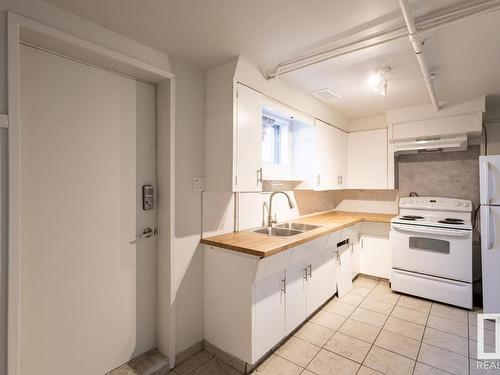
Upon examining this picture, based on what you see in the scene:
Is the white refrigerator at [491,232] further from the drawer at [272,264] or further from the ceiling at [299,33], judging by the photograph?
the drawer at [272,264]

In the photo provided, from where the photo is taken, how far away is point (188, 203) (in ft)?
6.63

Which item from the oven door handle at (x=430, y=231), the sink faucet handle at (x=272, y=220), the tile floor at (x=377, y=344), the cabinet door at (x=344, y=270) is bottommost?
the tile floor at (x=377, y=344)

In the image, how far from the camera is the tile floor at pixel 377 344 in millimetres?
1866

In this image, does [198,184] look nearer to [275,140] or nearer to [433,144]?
[275,140]

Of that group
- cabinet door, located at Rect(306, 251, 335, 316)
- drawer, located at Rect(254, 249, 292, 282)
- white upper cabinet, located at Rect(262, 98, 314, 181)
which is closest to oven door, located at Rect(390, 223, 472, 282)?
cabinet door, located at Rect(306, 251, 335, 316)

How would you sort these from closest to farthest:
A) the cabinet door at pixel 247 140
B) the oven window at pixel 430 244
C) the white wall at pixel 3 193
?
the white wall at pixel 3 193 < the cabinet door at pixel 247 140 < the oven window at pixel 430 244

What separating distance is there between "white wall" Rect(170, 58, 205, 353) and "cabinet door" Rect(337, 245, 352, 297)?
5.49ft

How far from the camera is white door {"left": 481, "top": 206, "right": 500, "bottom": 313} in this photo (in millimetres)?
2438

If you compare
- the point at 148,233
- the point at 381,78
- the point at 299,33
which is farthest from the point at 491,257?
the point at 148,233

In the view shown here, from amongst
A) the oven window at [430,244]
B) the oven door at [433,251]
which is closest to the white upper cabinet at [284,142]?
the oven door at [433,251]

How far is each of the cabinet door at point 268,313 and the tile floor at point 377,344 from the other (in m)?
0.15

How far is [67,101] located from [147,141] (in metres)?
0.54

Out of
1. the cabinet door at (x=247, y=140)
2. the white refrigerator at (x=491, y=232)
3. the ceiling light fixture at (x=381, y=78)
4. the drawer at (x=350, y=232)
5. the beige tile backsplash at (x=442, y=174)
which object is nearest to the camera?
the cabinet door at (x=247, y=140)

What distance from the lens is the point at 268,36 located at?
5.47 feet
